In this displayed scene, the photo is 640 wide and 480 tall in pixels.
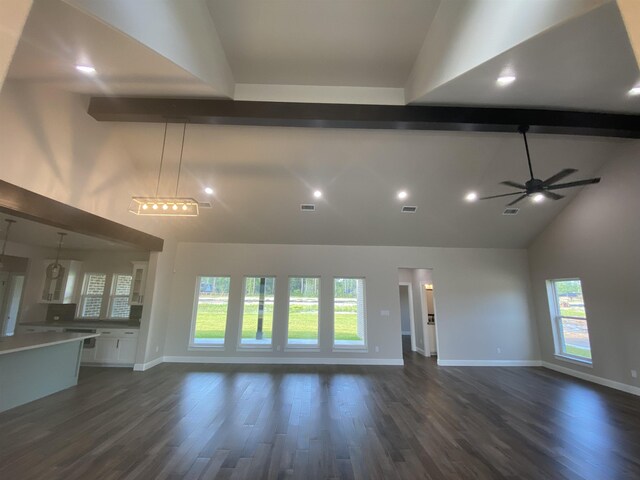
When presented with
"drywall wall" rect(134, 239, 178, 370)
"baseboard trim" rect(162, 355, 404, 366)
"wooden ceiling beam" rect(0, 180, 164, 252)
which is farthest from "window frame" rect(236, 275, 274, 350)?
"wooden ceiling beam" rect(0, 180, 164, 252)

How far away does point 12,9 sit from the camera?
97 cm

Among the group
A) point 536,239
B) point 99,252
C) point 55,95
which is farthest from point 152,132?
point 536,239

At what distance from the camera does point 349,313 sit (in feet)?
21.7

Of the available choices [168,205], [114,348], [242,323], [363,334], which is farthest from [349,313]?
[114,348]

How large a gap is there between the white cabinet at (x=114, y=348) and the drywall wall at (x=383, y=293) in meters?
0.75

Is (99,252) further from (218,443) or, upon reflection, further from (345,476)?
(345,476)

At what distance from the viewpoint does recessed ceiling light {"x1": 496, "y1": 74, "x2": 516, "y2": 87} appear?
2633 mm

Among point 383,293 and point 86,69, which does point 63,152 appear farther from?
point 383,293

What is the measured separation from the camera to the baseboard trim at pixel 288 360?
6.09 metres

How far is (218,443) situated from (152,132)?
4.39 metres

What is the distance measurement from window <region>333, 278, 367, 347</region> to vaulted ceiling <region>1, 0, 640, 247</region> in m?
1.54

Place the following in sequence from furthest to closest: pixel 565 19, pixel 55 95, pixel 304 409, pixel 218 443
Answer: pixel 304 409 → pixel 55 95 → pixel 218 443 → pixel 565 19

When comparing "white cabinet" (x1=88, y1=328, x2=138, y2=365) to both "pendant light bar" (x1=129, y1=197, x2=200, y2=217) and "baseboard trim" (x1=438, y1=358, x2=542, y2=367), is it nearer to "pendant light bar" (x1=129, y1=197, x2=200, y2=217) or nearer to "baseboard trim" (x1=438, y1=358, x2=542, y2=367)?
"pendant light bar" (x1=129, y1=197, x2=200, y2=217)

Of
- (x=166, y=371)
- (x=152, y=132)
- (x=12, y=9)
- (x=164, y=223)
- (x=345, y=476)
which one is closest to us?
(x=12, y=9)
